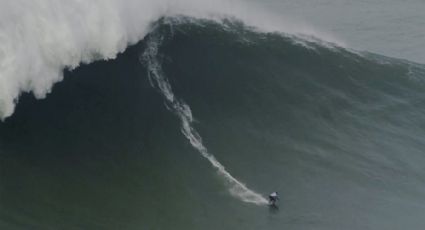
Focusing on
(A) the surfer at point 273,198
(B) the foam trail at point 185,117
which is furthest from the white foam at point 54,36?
(A) the surfer at point 273,198

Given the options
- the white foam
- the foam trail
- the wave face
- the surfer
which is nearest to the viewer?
the white foam

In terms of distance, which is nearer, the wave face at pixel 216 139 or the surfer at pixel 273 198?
the wave face at pixel 216 139

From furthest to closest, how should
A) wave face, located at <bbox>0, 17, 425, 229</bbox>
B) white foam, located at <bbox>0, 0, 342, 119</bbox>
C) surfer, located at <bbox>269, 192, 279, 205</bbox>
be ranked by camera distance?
surfer, located at <bbox>269, 192, 279, 205</bbox>
wave face, located at <bbox>0, 17, 425, 229</bbox>
white foam, located at <bbox>0, 0, 342, 119</bbox>

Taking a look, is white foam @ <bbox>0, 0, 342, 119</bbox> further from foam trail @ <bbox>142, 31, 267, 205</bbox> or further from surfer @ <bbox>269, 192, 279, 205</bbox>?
surfer @ <bbox>269, 192, 279, 205</bbox>

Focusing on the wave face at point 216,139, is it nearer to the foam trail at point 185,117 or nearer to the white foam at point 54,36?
the foam trail at point 185,117

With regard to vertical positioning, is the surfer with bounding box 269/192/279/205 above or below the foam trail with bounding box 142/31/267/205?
below

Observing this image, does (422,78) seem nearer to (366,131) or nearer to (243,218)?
(366,131)

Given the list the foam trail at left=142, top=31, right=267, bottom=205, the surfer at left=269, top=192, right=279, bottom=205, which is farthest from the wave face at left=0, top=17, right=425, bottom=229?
the surfer at left=269, top=192, right=279, bottom=205
